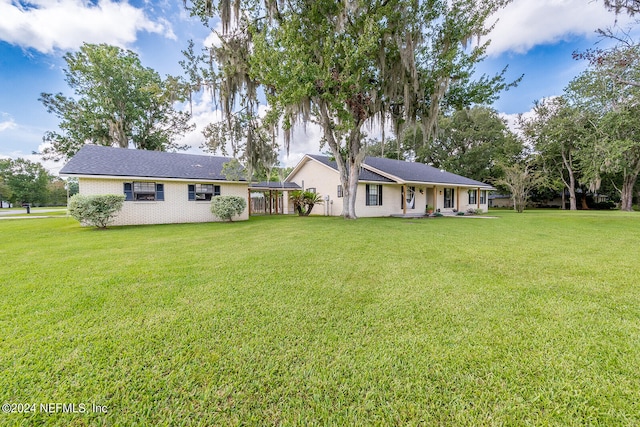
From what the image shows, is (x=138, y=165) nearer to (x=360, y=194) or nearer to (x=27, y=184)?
(x=360, y=194)

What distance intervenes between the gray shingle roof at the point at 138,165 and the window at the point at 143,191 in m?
0.54

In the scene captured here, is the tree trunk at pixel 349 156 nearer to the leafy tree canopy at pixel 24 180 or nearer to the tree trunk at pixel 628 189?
the tree trunk at pixel 628 189

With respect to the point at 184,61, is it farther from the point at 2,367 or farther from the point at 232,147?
the point at 2,367

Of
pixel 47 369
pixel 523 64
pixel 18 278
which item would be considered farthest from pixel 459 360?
pixel 523 64

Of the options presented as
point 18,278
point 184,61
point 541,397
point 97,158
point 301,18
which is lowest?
point 541,397

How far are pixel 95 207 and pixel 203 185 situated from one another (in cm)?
452

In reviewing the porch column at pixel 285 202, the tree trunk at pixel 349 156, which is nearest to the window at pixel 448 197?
the tree trunk at pixel 349 156

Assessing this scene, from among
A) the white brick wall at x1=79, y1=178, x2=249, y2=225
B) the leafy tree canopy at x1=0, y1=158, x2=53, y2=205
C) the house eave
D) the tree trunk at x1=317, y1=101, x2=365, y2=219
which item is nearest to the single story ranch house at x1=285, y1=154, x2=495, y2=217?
the tree trunk at x1=317, y1=101, x2=365, y2=219

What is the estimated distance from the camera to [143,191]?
11742mm

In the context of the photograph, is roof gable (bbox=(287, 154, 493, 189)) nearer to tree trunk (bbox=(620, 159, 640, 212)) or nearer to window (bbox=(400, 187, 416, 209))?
window (bbox=(400, 187, 416, 209))

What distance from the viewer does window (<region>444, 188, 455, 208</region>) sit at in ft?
63.5

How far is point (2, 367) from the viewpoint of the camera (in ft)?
6.19

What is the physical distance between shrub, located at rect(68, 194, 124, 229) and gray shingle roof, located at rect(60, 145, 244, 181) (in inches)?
61.9

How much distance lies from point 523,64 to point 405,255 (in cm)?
1311
